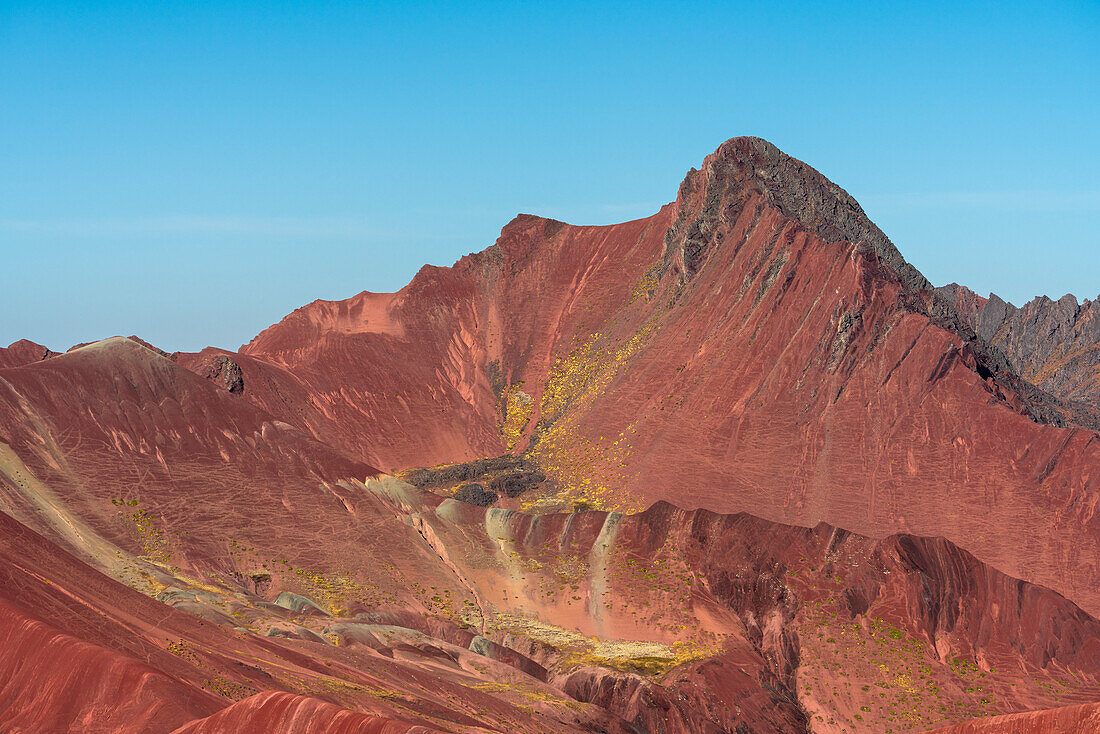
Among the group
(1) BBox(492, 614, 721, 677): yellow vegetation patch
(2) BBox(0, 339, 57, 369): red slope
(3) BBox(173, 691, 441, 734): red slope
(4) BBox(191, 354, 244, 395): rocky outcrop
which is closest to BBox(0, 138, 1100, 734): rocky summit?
(3) BBox(173, 691, 441, 734): red slope

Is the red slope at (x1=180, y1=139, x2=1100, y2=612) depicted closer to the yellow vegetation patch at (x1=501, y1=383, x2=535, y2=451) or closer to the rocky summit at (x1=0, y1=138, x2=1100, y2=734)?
the rocky summit at (x1=0, y1=138, x2=1100, y2=734)

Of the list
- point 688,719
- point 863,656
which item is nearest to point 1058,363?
point 863,656

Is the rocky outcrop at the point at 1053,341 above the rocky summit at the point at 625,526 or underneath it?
above

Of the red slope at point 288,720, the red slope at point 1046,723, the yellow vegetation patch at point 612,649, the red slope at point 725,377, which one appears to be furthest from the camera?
the red slope at point 725,377

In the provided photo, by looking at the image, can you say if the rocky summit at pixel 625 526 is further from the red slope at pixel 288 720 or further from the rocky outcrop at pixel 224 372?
the rocky outcrop at pixel 224 372

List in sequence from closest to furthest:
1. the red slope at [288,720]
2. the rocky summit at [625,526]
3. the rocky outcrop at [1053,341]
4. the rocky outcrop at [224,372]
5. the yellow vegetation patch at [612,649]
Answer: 1. the red slope at [288,720]
2. the rocky summit at [625,526]
3. the yellow vegetation patch at [612,649]
4. the rocky outcrop at [224,372]
5. the rocky outcrop at [1053,341]

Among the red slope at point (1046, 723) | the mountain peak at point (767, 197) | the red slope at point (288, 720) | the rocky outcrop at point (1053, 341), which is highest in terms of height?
the rocky outcrop at point (1053, 341)

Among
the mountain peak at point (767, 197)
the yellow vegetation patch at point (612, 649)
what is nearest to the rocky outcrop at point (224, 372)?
the mountain peak at point (767, 197)
